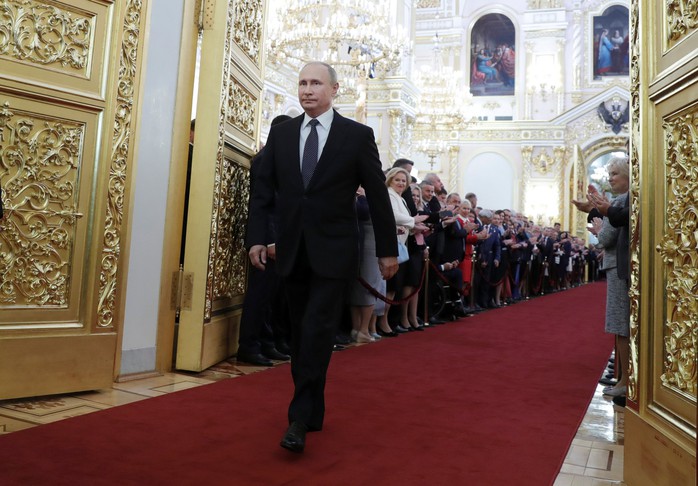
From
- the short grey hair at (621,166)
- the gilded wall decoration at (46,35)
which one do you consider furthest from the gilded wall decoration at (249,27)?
the short grey hair at (621,166)

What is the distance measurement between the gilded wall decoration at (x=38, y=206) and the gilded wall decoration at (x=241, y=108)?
1132mm

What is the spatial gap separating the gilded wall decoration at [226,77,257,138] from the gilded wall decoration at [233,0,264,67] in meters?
0.26

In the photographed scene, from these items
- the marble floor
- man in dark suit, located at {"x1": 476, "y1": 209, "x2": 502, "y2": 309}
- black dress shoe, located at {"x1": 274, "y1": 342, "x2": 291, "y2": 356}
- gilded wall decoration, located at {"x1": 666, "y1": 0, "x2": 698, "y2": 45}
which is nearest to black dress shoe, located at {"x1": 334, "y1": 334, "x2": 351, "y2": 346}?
black dress shoe, located at {"x1": 274, "y1": 342, "x2": 291, "y2": 356}

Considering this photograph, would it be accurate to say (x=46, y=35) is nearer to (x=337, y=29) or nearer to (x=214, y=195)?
(x=214, y=195)

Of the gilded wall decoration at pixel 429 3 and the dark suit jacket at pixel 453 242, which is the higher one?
the gilded wall decoration at pixel 429 3

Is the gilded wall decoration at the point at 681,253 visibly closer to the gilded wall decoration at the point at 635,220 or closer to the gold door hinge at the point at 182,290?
the gilded wall decoration at the point at 635,220

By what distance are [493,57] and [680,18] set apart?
22.6 meters

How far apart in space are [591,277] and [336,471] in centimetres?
2031

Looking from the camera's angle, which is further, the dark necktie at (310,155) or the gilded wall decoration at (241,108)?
the gilded wall decoration at (241,108)

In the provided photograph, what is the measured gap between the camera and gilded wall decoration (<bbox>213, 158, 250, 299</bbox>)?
155 inches

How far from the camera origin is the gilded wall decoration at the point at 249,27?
4055 millimetres

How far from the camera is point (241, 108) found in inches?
167

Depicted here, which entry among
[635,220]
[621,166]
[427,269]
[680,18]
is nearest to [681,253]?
[635,220]

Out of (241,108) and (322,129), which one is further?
(241,108)
